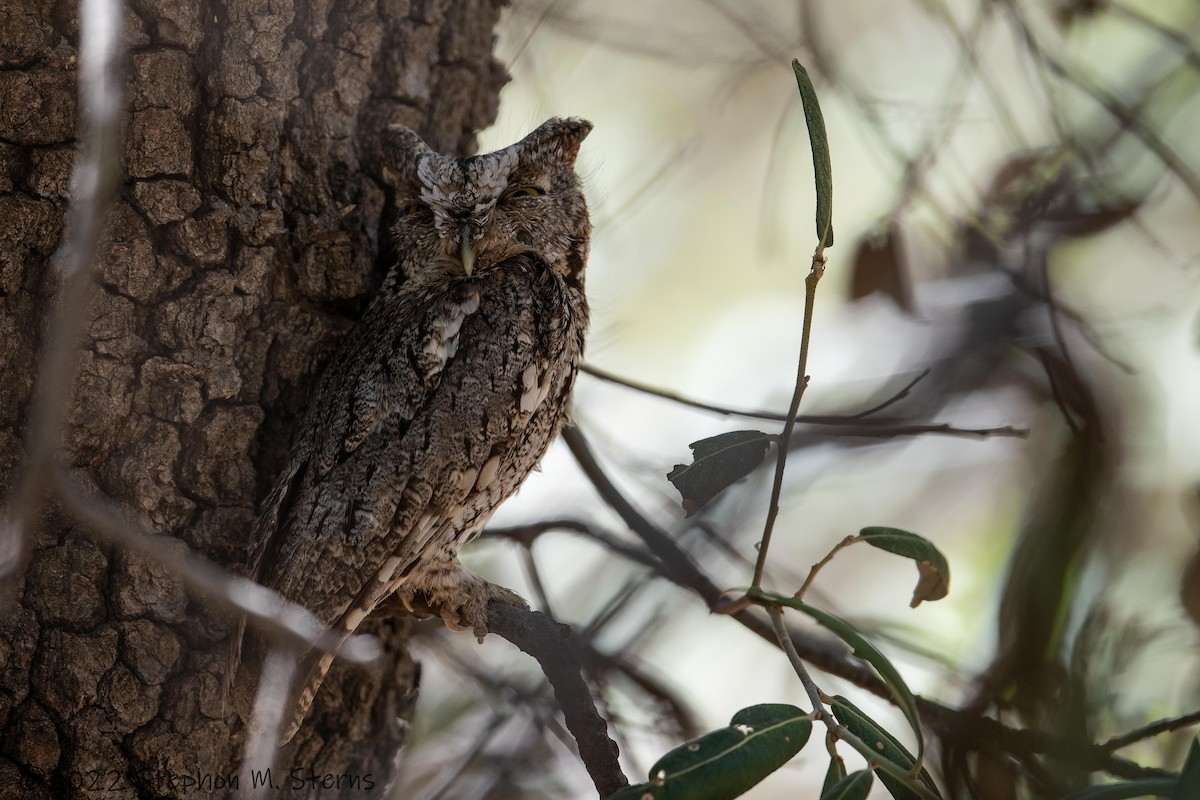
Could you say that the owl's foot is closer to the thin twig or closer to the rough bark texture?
the rough bark texture

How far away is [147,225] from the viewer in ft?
5.61

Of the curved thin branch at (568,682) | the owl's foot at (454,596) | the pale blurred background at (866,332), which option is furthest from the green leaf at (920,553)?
the owl's foot at (454,596)

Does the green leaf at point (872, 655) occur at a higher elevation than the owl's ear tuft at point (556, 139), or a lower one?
lower

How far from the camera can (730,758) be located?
128 cm

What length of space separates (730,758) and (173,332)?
118cm

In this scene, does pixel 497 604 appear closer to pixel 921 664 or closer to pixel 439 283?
pixel 439 283

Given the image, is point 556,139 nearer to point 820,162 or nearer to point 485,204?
point 485,204

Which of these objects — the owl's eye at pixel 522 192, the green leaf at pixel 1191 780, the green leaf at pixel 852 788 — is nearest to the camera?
the green leaf at pixel 1191 780

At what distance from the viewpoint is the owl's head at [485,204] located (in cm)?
200

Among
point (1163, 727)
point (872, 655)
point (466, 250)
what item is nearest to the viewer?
point (872, 655)

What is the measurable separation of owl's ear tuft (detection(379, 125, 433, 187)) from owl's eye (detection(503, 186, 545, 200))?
0.75ft

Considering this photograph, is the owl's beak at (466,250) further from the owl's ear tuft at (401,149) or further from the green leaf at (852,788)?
the green leaf at (852,788)

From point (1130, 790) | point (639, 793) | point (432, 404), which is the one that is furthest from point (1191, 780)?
point (432, 404)

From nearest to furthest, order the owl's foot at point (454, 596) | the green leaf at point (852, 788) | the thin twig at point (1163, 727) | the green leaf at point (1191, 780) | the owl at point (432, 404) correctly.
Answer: the green leaf at point (1191, 780) < the green leaf at point (852, 788) < the thin twig at point (1163, 727) < the owl at point (432, 404) < the owl's foot at point (454, 596)
